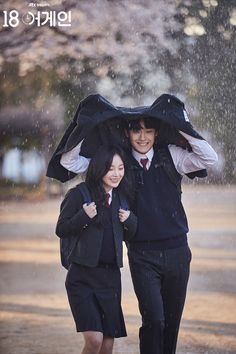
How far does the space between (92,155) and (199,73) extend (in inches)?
80.5

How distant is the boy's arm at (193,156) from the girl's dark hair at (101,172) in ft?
0.86

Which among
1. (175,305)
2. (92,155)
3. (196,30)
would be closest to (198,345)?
(175,305)

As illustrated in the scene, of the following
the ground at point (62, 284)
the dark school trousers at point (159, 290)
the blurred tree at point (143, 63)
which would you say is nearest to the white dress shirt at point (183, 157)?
the dark school trousers at point (159, 290)

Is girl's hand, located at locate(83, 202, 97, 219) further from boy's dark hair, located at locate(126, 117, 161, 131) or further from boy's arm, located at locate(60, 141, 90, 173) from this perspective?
boy's dark hair, located at locate(126, 117, 161, 131)

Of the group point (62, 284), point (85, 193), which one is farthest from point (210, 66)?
point (85, 193)

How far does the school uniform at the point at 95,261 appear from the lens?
13.9ft

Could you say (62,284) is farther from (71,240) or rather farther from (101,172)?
(101,172)

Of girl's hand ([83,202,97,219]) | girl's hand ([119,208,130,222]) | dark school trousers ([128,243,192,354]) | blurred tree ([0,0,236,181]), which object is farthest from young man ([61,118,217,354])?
blurred tree ([0,0,236,181])

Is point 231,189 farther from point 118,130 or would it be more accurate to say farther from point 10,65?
point 118,130

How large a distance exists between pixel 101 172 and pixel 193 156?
441 mm

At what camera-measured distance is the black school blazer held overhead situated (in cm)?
424

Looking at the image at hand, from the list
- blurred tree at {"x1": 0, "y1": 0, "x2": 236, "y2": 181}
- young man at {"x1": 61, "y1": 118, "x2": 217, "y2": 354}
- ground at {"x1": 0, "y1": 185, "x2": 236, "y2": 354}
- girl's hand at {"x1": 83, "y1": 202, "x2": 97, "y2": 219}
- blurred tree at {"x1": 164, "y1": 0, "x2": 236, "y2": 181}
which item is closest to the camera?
girl's hand at {"x1": 83, "y1": 202, "x2": 97, "y2": 219}

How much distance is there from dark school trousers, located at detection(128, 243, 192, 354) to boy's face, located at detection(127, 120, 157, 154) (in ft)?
1.45

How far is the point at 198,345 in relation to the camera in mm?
5559
